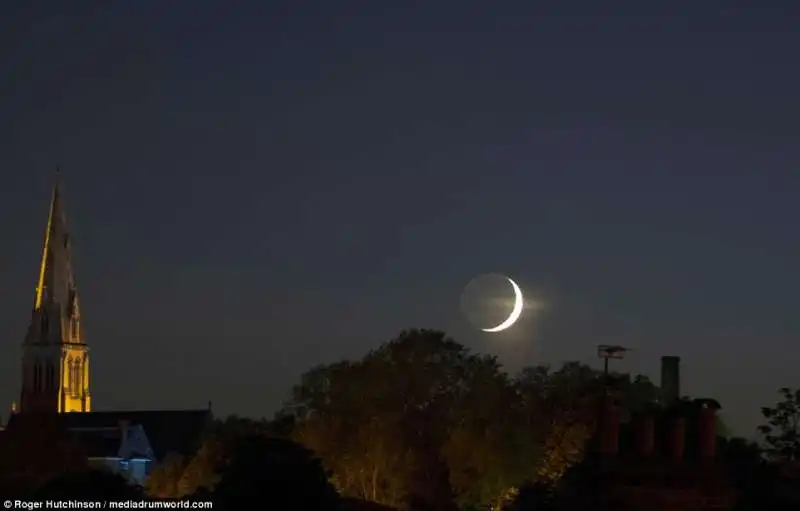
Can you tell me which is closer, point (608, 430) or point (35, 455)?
point (608, 430)

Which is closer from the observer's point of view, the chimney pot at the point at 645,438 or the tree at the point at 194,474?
the chimney pot at the point at 645,438

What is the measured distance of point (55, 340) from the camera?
592ft

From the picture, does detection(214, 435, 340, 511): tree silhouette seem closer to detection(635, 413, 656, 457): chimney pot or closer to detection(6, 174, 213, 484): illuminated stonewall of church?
detection(635, 413, 656, 457): chimney pot

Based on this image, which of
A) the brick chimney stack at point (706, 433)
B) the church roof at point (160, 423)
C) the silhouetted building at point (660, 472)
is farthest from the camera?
the church roof at point (160, 423)

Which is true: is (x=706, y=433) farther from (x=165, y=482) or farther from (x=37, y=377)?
(x=37, y=377)

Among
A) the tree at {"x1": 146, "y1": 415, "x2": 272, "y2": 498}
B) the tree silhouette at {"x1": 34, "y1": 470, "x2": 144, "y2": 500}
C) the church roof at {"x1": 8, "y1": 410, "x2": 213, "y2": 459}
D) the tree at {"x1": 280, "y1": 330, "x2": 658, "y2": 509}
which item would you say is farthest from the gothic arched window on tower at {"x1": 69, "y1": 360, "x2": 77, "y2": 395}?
the tree silhouette at {"x1": 34, "y1": 470, "x2": 144, "y2": 500}

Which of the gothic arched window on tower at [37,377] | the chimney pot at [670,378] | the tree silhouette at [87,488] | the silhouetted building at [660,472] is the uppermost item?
the gothic arched window on tower at [37,377]

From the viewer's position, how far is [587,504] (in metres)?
32.3

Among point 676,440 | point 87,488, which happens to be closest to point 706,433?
point 676,440

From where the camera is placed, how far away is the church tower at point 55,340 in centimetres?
17762

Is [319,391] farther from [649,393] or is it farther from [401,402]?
[649,393]

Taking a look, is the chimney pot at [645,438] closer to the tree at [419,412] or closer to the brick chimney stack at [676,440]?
the brick chimney stack at [676,440]

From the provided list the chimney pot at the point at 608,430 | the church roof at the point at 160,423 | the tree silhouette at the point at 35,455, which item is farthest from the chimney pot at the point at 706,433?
the church roof at the point at 160,423

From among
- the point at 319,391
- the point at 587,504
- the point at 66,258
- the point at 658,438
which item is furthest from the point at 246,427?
the point at 66,258
